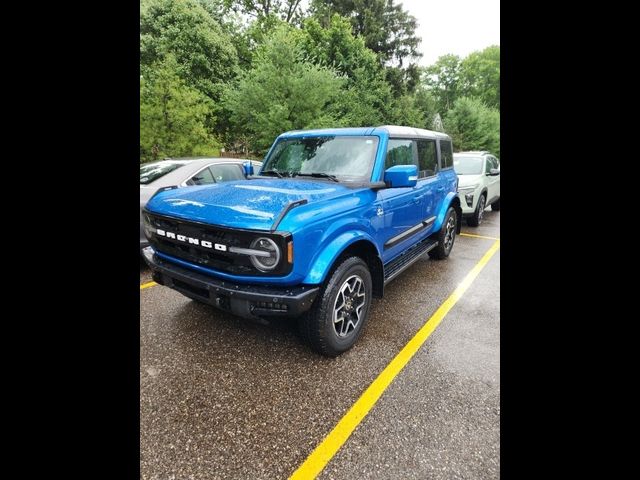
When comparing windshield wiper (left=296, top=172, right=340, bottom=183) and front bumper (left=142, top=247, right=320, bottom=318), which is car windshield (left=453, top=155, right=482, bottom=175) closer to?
windshield wiper (left=296, top=172, right=340, bottom=183)

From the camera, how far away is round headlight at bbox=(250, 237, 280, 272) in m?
2.38

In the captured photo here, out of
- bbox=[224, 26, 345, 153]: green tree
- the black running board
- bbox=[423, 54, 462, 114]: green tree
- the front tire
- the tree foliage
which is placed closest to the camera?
the front tire

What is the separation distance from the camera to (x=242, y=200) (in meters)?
2.75

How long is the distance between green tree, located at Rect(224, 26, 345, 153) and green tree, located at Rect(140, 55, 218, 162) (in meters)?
2.72

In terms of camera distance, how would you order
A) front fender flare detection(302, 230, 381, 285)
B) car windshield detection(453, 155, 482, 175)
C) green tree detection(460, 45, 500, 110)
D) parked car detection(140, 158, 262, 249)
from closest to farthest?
front fender flare detection(302, 230, 381, 285), parked car detection(140, 158, 262, 249), car windshield detection(453, 155, 482, 175), green tree detection(460, 45, 500, 110)

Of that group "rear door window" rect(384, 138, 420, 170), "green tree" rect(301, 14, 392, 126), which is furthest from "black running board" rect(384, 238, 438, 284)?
"green tree" rect(301, 14, 392, 126)

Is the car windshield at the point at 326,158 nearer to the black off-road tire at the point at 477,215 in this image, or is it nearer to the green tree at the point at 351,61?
the black off-road tire at the point at 477,215

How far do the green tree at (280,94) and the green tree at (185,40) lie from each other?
4155 mm

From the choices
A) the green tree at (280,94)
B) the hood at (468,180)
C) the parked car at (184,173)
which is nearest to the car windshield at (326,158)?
the parked car at (184,173)
